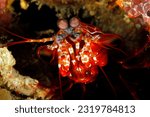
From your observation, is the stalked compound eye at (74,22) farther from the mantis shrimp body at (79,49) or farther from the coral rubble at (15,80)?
the coral rubble at (15,80)

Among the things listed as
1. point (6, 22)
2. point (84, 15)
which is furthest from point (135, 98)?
point (6, 22)

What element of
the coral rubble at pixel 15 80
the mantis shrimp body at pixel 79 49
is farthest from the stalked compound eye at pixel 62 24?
the coral rubble at pixel 15 80

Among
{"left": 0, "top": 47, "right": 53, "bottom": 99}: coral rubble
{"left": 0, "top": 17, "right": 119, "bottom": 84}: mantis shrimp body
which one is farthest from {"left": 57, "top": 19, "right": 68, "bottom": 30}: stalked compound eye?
{"left": 0, "top": 47, "right": 53, "bottom": 99}: coral rubble

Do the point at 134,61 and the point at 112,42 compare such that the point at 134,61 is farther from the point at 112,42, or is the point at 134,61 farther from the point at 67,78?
the point at 67,78

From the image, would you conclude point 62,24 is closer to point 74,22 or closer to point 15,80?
point 74,22

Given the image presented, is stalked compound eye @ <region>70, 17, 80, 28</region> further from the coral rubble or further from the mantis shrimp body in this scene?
the coral rubble

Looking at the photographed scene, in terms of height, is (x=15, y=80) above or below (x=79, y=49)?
below

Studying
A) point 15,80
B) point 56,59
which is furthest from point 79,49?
point 15,80

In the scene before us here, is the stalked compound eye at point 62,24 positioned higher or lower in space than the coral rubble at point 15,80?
higher
